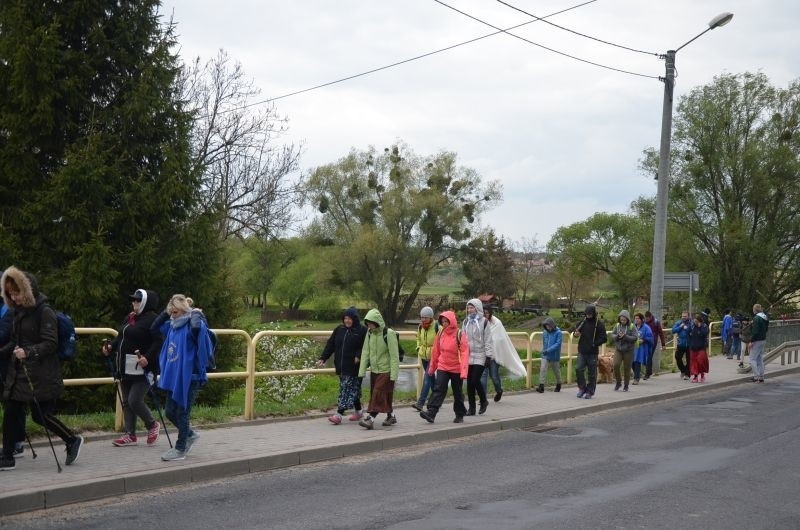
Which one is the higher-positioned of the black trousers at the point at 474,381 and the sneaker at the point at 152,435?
the black trousers at the point at 474,381

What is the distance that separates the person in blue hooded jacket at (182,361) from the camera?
8.78 m

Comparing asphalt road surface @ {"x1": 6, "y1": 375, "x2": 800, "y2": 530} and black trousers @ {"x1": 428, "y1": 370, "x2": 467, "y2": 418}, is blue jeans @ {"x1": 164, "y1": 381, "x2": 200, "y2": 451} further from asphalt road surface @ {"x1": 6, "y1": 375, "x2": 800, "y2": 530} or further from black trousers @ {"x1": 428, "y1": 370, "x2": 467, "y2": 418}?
black trousers @ {"x1": 428, "y1": 370, "x2": 467, "y2": 418}

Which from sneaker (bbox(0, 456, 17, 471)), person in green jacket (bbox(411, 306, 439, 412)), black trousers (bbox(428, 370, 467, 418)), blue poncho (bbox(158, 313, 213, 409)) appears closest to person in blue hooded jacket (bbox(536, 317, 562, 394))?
person in green jacket (bbox(411, 306, 439, 412))

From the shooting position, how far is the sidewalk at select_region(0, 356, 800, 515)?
7414 mm

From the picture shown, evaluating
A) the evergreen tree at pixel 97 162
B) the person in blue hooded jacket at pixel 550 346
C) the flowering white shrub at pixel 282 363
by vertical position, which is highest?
the evergreen tree at pixel 97 162

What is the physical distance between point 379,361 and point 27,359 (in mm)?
5033

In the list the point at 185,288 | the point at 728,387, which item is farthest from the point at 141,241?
the point at 728,387

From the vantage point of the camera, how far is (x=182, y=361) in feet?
28.9

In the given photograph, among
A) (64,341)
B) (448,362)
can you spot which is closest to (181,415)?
(64,341)

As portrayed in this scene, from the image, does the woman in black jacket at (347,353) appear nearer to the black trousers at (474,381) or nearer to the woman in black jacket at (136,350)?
the black trousers at (474,381)

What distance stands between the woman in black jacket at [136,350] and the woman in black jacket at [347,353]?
2.96 m

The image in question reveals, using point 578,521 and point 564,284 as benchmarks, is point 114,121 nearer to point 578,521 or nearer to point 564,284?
point 578,521

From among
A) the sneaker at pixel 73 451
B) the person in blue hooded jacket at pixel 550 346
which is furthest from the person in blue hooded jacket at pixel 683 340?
the sneaker at pixel 73 451

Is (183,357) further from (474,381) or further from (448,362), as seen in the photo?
(474,381)
